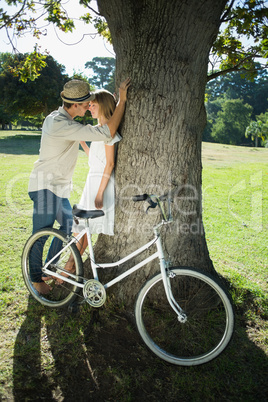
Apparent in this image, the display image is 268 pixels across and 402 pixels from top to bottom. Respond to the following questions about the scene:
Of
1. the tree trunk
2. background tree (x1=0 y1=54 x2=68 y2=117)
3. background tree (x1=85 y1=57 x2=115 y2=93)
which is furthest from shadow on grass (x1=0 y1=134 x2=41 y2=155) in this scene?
background tree (x1=85 y1=57 x2=115 y2=93)

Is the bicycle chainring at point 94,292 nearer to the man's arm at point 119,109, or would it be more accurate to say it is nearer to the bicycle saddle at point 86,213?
the bicycle saddle at point 86,213

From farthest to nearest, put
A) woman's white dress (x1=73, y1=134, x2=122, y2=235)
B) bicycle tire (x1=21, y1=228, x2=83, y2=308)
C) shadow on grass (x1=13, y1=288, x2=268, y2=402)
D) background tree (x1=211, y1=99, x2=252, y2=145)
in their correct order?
background tree (x1=211, y1=99, x2=252, y2=145) < woman's white dress (x1=73, y1=134, x2=122, y2=235) < bicycle tire (x1=21, y1=228, x2=83, y2=308) < shadow on grass (x1=13, y1=288, x2=268, y2=402)

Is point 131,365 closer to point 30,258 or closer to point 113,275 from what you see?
point 113,275

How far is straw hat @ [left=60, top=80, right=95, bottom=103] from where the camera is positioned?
330 centimetres

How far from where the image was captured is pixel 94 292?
3.11 metres

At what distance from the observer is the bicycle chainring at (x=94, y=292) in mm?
3078

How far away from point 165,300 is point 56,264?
4.17ft

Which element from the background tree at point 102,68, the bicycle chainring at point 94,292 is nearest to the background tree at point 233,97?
the background tree at point 102,68

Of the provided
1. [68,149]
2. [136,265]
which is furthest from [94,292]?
[68,149]

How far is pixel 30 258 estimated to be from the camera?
374cm

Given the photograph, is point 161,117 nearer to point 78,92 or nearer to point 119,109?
point 119,109

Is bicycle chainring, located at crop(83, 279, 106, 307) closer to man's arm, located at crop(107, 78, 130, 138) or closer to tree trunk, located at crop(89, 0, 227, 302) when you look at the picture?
tree trunk, located at crop(89, 0, 227, 302)

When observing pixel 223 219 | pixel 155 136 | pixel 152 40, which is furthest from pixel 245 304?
pixel 223 219

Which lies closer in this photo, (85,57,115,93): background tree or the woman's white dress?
the woman's white dress
